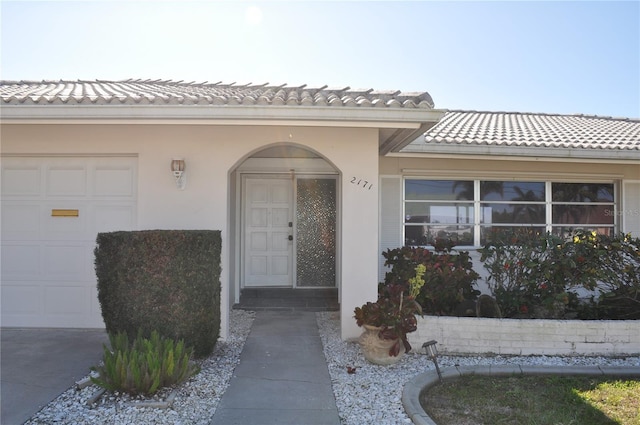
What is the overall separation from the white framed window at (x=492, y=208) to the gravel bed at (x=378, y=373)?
10.6 ft

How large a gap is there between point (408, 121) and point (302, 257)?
4351 millimetres

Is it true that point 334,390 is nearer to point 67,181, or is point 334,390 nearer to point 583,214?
point 67,181

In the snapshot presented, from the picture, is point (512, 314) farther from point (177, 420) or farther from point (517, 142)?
point (177, 420)

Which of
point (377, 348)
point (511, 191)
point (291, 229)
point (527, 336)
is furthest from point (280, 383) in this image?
point (511, 191)

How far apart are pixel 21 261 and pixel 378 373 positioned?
18.1 ft

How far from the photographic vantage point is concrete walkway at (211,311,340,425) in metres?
4.13

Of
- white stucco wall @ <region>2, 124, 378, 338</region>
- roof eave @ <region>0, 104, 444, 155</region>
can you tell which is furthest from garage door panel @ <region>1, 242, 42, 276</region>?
roof eave @ <region>0, 104, 444, 155</region>

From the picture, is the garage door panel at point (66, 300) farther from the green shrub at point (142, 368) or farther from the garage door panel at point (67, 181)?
the green shrub at point (142, 368)

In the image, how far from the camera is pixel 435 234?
8.84 m

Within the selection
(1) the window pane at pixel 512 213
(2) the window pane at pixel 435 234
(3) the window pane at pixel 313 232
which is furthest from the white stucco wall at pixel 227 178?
(1) the window pane at pixel 512 213

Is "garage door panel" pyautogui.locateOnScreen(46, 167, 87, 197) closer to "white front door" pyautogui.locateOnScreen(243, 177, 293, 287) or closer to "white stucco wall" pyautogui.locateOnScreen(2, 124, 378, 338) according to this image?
"white stucco wall" pyautogui.locateOnScreen(2, 124, 378, 338)

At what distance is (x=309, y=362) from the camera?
18.3ft

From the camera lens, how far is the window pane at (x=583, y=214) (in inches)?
356

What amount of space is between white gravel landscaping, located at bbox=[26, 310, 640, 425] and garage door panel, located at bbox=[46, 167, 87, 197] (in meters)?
3.21
